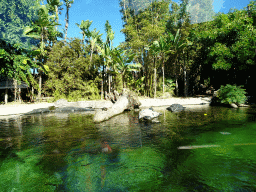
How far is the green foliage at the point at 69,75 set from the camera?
52.9 feet

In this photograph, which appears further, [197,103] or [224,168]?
[197,103]

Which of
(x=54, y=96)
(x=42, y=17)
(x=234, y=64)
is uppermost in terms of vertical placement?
(x=42, y=17)

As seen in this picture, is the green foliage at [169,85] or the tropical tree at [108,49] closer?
the tropical tree at [108,49]

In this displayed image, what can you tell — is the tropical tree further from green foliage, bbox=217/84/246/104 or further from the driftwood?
green foliage, bbox=217/84/246/104

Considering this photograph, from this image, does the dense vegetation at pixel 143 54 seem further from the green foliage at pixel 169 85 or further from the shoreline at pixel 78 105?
the shoreline at pixel 78 105

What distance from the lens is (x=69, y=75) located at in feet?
54.4

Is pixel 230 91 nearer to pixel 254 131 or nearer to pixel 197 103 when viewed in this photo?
pixel 197 103

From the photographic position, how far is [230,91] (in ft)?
40.5

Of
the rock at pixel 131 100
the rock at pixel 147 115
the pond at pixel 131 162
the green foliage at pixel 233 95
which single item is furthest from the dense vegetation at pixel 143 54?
the pond at pixel 131 162

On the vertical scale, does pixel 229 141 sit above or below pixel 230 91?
below

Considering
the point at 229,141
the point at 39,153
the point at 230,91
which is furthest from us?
the point at 230,91

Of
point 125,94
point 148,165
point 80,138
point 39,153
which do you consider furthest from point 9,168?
point 125,94

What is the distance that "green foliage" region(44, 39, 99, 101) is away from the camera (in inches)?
634

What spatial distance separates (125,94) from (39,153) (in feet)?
28.7
